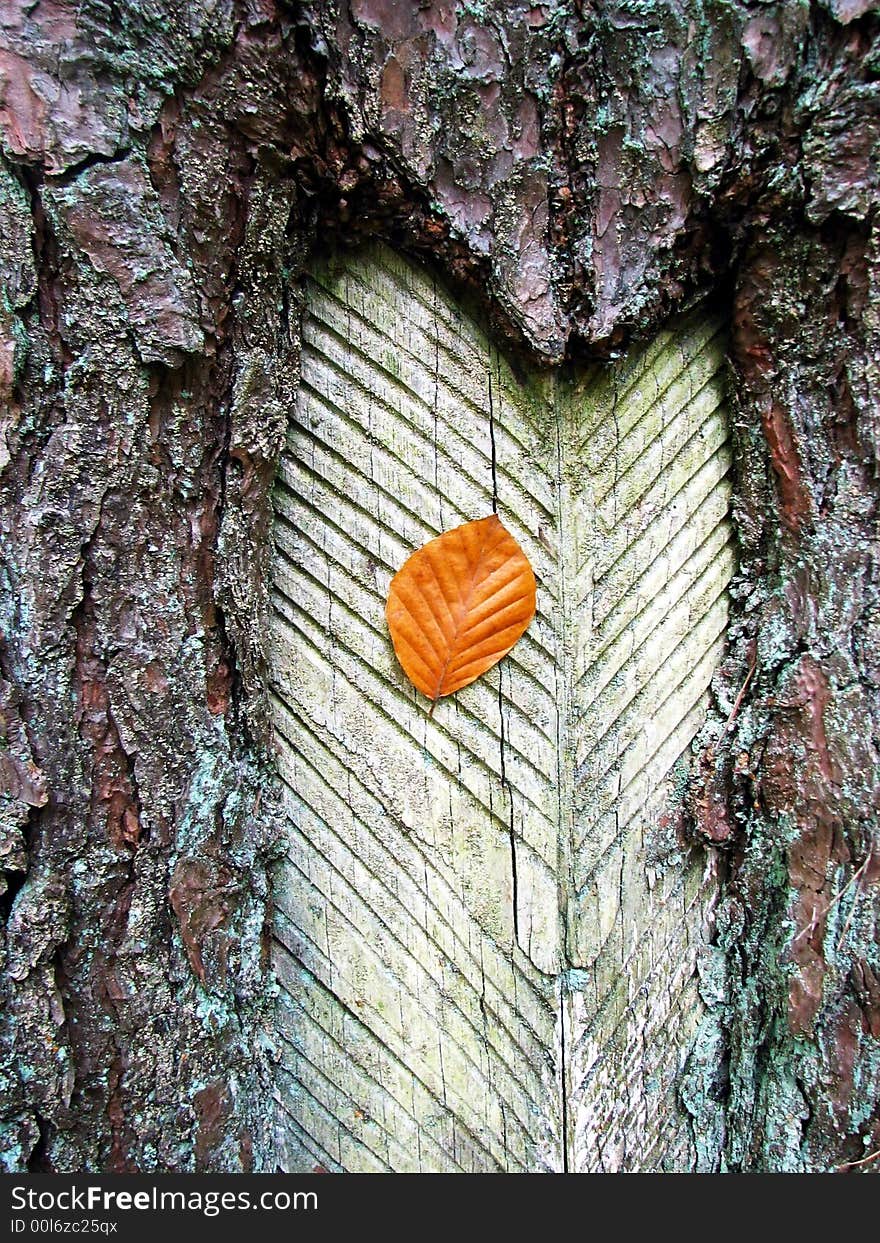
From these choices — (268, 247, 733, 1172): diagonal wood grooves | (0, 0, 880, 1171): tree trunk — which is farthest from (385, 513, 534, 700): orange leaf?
(0, 0, 880, 1171): tree trunk

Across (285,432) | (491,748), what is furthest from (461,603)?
(285,432)

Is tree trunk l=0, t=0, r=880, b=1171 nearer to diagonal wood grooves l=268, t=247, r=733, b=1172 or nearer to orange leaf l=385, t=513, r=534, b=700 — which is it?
diagonal wood grooves l=268, t=247, r=733, b=1172

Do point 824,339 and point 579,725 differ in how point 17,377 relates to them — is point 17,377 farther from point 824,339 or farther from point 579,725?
point 824,339

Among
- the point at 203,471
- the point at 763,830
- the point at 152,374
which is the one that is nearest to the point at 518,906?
the point at 763,830

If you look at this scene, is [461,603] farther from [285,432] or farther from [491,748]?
[285,432]

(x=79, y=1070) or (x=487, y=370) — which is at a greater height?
(x=487, y=370)

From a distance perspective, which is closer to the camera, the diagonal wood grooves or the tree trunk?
the tree trunk
